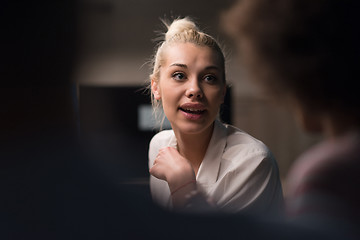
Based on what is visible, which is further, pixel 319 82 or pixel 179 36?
pixel 179 36

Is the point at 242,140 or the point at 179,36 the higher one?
the point at 179,36

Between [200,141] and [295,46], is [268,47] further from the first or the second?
[200,141]

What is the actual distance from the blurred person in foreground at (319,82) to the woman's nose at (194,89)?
0.09 metres

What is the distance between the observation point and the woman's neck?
612 mm

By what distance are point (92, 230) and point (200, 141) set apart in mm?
223

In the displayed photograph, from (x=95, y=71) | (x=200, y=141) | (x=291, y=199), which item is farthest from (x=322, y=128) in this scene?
(x=95, y=71)

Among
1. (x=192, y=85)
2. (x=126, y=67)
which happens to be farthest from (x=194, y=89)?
(x=126, y=67)

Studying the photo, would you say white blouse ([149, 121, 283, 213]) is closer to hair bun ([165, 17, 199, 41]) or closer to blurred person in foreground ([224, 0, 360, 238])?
blurred person in foreground ([224, 0, 360, 238])

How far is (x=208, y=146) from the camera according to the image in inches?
23.9

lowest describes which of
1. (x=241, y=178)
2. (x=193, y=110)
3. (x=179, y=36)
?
(x=241, y=178)

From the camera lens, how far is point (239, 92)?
0.53 meters

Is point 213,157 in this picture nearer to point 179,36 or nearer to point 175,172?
point 175,172

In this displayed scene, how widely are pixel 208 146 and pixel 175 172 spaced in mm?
77

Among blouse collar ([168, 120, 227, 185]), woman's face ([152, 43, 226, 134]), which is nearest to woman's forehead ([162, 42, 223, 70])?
woman's face ([152, 43, 226, 134])
